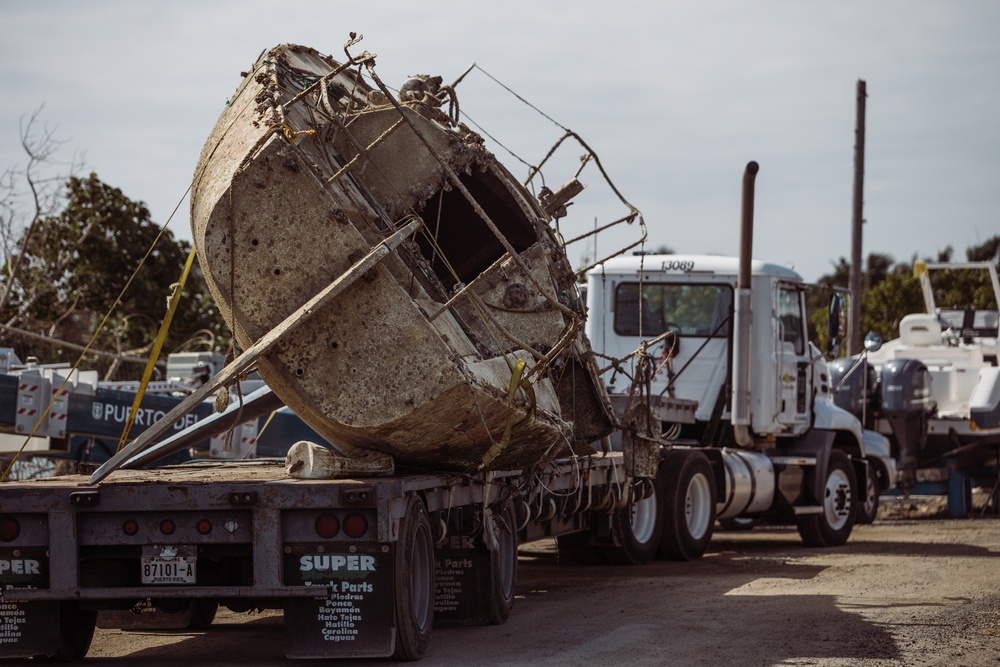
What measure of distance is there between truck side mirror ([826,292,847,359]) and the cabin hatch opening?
6301mm

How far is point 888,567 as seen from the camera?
13.2m

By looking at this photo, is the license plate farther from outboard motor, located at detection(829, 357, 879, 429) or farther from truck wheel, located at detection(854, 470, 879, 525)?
outboard motor, located at detection(829, 357, 879, 429)

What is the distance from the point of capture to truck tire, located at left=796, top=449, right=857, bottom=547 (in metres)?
16.2

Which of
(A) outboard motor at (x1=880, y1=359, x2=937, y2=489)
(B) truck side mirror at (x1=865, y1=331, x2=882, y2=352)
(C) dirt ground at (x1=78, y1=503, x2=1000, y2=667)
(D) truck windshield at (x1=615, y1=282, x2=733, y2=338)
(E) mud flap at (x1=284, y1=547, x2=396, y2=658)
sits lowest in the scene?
(C) dirt ground at (x1=78, y1=503, x2=1000, y2=667)

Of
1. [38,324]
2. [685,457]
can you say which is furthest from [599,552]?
[38,324]

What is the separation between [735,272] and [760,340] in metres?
0.76

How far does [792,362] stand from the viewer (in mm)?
15766

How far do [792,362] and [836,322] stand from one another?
0.67 m

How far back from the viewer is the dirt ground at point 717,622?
8.35 m

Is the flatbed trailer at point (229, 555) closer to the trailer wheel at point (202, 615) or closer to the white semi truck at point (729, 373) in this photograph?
the trailer wheel at point (202, 615)

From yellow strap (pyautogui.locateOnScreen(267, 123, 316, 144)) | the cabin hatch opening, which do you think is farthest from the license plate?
the cabin hatch opening

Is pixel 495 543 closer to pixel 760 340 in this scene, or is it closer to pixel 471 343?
pixel 471 343

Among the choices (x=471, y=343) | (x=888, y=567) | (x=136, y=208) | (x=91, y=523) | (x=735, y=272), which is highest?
(x=136, y=208)

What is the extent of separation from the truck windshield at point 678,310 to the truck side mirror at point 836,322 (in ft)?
3.73
